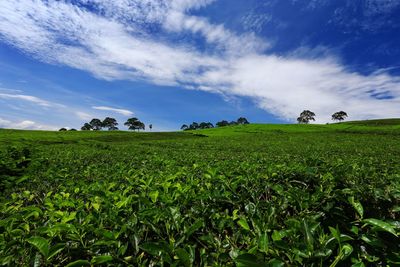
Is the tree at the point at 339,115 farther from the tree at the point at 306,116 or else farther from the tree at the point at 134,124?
the tree at the point at 134,124

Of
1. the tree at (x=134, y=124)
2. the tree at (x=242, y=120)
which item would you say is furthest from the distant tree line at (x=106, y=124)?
the tree at (x=242, y=120)

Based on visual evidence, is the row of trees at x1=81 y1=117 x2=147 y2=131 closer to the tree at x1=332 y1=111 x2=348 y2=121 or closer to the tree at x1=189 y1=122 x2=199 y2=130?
the tree at x1=189 y1=122 x2=199 y2=130

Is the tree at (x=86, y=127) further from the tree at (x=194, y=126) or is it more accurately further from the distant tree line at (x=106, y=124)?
the tree at (x=194, y=126)

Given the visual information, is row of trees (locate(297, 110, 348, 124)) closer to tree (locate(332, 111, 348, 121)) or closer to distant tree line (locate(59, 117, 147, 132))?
tree (locate(332, 111, 348, 121))

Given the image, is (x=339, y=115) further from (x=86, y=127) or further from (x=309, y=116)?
(x=86, y=127)

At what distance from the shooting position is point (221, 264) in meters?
1.60

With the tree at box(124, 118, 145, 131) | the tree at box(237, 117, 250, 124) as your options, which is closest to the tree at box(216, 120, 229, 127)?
the tree at box(237, 117, 250, 124)

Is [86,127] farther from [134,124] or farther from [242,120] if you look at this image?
[242,120]

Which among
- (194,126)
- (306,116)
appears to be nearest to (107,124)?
(194,126)

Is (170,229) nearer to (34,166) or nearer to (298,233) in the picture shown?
(298,233)

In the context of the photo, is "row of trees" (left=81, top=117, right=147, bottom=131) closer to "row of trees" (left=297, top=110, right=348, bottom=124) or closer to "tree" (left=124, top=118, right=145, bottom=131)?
"tree" (left=124, top=118, right=145, bottom=131)

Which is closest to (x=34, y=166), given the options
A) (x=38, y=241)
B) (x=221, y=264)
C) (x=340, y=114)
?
(x=38, y=241)

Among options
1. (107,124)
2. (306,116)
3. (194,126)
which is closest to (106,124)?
(107,124)

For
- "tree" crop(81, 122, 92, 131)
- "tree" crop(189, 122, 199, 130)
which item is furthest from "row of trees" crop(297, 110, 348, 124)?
"tree" crop(81, 122, 92, 131)
